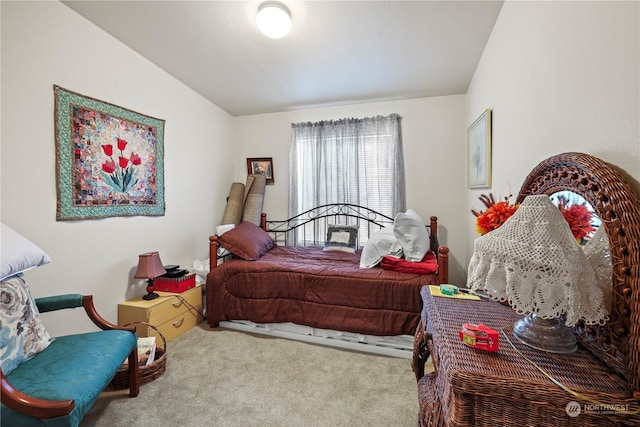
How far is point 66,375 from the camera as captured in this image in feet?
3.77

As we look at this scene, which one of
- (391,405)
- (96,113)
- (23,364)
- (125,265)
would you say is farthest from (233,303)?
(96,113)

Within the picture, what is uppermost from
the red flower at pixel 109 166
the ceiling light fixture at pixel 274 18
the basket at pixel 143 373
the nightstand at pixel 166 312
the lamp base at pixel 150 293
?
the ceiling light fixture at pixel 274 18

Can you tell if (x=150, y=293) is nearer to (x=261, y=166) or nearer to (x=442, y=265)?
(x=261, y=166)

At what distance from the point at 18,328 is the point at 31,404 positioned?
0.49 meters

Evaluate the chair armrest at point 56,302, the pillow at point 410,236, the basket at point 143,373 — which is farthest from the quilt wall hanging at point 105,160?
the pillow at point 410,236

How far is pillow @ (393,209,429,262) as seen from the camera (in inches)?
93.0

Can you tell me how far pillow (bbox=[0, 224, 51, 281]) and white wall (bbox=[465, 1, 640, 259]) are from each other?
8.14ft

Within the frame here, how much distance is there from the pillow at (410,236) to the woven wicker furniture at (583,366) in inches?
57.8

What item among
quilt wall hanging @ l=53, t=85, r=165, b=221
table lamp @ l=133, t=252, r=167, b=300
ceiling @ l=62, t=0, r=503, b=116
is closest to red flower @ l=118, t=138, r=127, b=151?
quilt wall hanging @ l=53, t=85, r=165, b=221

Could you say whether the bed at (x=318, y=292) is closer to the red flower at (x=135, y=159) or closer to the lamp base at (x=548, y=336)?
the red flower at (x=135, y=159)

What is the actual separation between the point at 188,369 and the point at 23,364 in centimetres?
92

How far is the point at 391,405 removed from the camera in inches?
62.3

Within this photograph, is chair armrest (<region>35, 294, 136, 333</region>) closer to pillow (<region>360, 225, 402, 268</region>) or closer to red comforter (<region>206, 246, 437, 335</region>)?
red comforter (<region>206, 246, 437, 335</region>)

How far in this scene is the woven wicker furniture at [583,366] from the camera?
2.09 ft
